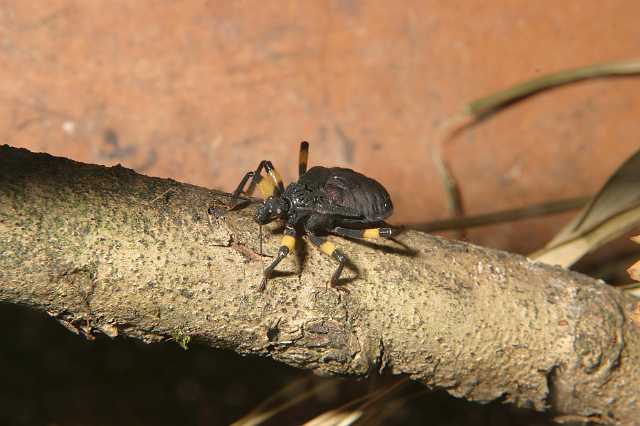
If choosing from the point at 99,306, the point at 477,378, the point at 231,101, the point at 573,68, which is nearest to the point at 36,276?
the point at 99,306

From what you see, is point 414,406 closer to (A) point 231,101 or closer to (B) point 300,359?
(B) point 300,359

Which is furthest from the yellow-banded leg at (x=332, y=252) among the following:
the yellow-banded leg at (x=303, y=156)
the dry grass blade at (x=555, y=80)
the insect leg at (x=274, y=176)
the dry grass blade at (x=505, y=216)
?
the dry grass blade at (x=555, y=80)

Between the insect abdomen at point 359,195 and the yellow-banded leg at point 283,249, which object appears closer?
the yellow-banded leg at point 283,249

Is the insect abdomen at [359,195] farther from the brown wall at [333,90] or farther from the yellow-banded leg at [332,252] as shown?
the brown wall at [333,90]

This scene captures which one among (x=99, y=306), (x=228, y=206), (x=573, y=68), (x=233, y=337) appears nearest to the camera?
(x=99, y=306)

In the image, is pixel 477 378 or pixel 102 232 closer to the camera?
pixel 102 232

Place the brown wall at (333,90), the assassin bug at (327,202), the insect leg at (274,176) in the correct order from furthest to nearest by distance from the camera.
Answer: the brown wall at (333,90) < the insect leg at (274,176) < the assassin bug at (327,202)
